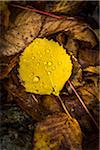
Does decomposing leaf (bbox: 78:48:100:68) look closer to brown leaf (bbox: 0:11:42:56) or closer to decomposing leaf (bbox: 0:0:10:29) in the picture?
brown leaf (bbox: 0:11:42:56)

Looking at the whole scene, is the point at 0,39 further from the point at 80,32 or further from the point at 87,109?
the point at 87,109

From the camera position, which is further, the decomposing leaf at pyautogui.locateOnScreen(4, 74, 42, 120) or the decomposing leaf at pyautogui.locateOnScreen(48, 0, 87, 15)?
the decomposing leaf at pyautogui.locateOnScreen(48, 0, 87, 15)

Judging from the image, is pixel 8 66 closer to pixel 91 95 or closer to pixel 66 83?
pixel 66 83

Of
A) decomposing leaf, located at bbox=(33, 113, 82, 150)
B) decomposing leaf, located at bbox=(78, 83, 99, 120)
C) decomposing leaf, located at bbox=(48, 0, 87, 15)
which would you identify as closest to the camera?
decomposing leaf, located at bbox=(33, 113, 82, 150)

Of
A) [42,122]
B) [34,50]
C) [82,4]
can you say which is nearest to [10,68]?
[34,50]

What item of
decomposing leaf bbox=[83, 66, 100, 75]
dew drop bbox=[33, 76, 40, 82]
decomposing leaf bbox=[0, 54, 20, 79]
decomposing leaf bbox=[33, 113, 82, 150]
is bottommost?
decomposing leaf bbox=[33, 113, 82, 150]

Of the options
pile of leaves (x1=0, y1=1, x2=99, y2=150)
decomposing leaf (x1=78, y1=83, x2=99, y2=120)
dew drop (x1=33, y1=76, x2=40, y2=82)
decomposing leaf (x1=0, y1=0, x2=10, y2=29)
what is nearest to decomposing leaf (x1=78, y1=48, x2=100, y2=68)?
pile of leaves (x1=0, y1=1, x2=99, y2=150)

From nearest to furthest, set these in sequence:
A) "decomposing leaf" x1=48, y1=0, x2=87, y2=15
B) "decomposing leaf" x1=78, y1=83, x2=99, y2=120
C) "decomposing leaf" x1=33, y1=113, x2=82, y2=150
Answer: "decomposing leaf" x1=33, y1=113, x2=82, y2=150 → "decomposing leaf" x1=78, y1=83, x2=99, y2=120 → "decomposing leaf" x1=48, y1=0, x2=87, y2=15
